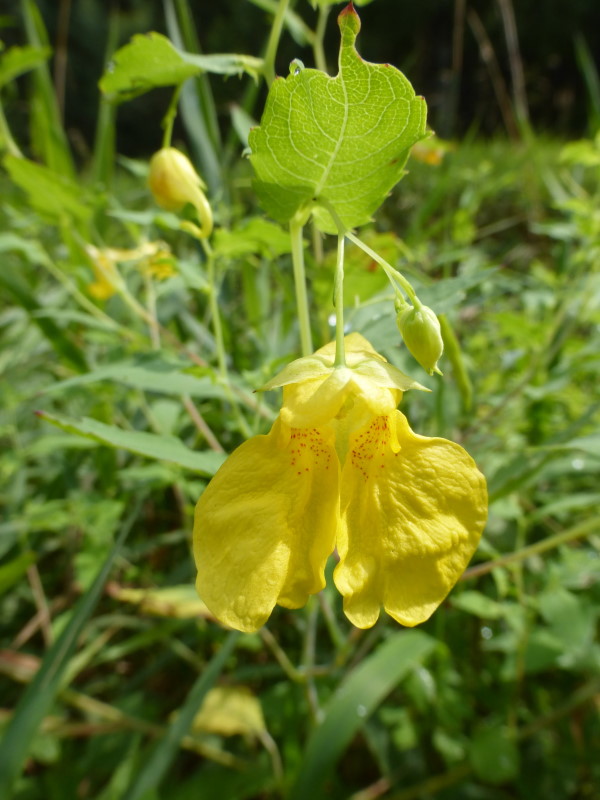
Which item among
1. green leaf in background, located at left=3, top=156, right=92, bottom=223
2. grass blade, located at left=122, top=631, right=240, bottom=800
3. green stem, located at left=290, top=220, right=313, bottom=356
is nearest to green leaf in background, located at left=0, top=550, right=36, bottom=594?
grass blade, located at left=122, top=631, right=240, bottom=800

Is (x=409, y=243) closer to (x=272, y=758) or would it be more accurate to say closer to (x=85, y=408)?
(x=85, y=408)

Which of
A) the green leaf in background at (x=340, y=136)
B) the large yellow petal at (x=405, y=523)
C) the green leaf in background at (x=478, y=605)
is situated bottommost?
the green leaf in background at (x=478, y=605)

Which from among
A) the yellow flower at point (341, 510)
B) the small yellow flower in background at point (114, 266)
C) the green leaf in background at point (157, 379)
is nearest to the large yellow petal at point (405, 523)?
the yellow flower at point (341, 510)

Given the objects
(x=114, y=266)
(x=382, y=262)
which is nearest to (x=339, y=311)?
(x=382, y=262)

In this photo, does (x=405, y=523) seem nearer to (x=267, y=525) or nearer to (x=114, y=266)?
A: (x=267, y=525)

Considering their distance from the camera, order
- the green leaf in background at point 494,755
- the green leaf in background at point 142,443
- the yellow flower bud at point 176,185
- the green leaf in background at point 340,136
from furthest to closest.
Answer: the green leaf in background at point 494,755 → the yellow flower bud at point 176,185 → the green leaf in background at point 142,443 → the green leaf in background at point 340,136

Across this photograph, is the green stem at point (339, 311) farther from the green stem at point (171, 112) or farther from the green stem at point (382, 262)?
the green stem at point (171, 112)

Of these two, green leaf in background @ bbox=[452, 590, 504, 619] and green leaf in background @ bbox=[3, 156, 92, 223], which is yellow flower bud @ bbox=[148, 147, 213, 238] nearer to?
green leaf in background @ bbox=[3, 156, 92, 223]
